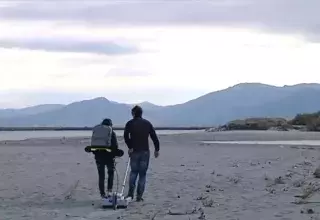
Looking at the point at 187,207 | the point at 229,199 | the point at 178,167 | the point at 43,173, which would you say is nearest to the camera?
the point at 187,207

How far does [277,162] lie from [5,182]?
35.1 ft

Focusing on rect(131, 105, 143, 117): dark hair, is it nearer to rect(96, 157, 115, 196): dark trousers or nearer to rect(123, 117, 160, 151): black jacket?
rect(123, 117, 160, 151): black jacket

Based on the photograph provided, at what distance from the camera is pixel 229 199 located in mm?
16250

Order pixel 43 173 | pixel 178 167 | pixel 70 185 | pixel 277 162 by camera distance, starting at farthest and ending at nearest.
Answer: pixel 277 162
pixel 178 167
pixel 43 173
pixel 70 185

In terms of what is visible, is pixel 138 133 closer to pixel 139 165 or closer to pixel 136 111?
pixel 136 111

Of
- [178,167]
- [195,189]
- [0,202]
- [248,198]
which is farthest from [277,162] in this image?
[0,202]

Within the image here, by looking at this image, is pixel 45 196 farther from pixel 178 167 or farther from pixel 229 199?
pixel 178 167

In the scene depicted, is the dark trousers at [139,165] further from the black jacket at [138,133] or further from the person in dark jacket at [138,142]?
the black jacket at [138,133]

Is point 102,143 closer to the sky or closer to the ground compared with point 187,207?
closer to the sky

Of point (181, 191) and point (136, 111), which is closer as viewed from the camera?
point (136, 111)

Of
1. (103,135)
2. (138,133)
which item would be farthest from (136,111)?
(103,135)

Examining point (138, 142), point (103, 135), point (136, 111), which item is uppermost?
point (136, 111)

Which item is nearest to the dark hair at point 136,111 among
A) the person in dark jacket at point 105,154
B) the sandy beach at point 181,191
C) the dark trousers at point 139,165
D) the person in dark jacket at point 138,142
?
the person in dark jacket at point 138,142

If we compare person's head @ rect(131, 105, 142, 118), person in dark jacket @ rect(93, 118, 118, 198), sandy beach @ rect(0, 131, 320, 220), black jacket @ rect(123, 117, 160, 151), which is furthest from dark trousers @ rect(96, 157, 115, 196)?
person's head @ rect(131, 105, 142, 118)
